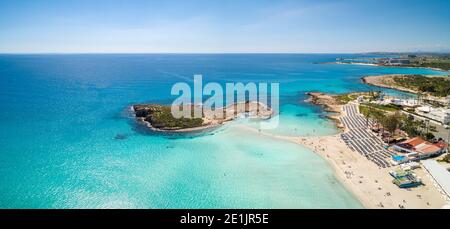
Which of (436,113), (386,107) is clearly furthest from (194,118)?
(436,113)

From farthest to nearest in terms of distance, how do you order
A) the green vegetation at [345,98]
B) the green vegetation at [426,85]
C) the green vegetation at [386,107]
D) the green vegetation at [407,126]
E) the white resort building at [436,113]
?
1. the green vegetation at [426,85]
2. the green vegetation at [345,98]
3. the green vegetation at [386,107]
4. the white resort building at [436,113]
5. the green vegetation at [407,126]

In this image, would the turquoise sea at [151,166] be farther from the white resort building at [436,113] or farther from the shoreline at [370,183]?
the white resort building at [436,113]

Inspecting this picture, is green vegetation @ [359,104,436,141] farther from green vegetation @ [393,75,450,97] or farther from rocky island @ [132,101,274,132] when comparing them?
green vegetation @ [393,75,450,97]

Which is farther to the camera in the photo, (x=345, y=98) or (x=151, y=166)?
Answer: (x=345, y=98)

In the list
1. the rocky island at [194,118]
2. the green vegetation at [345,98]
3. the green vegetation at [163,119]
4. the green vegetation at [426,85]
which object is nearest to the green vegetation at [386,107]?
the green vegetation at [345,98]

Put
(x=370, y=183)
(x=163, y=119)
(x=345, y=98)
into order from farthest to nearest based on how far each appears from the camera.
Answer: (x=345, y=98)
(x=163, y=119)
(x=370, y=183)

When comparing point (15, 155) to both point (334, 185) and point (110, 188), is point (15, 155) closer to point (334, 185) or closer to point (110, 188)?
point (110, 188)

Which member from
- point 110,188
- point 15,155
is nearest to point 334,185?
point 110,188

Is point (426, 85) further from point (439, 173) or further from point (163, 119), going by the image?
point (163, 119)
